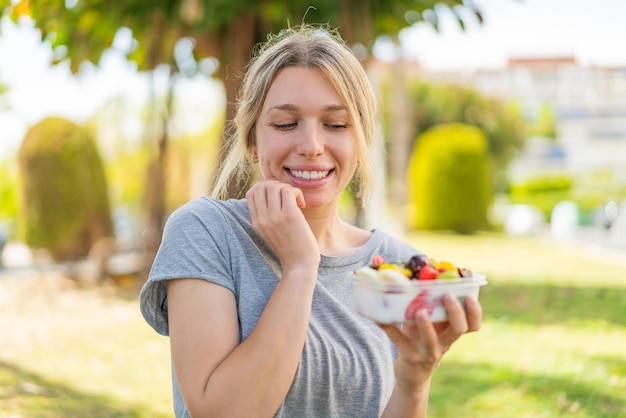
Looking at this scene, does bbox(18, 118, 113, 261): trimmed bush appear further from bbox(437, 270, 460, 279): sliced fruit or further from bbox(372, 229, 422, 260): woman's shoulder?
bbox(437, 270, 460, 279): sliced fruit

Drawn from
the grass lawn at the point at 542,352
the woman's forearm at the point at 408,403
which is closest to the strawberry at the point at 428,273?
the woman's forearm at the point at 408,403

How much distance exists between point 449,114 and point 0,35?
38.2 metres

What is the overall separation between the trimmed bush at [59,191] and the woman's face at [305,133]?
11272mm

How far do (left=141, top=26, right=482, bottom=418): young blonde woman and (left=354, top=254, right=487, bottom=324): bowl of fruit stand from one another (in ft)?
0.09

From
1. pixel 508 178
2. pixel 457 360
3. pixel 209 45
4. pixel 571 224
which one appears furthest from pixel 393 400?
pixel 508 178

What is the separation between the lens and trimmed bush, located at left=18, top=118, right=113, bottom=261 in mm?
12359

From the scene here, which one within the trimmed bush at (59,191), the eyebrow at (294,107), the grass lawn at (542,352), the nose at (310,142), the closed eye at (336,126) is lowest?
the grass lawn at (542,352)

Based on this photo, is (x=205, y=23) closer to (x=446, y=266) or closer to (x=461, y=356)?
(x=461, y=356)

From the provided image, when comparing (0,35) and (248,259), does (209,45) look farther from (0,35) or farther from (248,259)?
(248,259)

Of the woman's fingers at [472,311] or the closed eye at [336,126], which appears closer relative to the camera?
the woman's fingers at [472,311]

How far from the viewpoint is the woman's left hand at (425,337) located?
1.55 metres

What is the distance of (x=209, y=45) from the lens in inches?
324

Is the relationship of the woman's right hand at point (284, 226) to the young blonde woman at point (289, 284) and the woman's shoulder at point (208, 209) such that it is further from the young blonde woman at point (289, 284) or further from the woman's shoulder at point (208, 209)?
the woman's shoulder at point (208, 209)

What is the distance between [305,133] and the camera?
1918 mm
